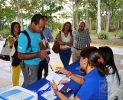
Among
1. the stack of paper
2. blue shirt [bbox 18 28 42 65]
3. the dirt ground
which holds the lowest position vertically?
the dirt ground

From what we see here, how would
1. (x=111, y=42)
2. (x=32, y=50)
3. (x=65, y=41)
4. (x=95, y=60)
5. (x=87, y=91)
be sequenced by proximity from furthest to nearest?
(x=111, y=42) < (x=65, y=41) < (x=32, y=50) < (x=95, y=60) < (x=87, y=91)

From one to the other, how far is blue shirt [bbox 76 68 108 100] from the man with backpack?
0.76 meters

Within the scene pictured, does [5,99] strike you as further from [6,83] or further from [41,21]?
[6,83]

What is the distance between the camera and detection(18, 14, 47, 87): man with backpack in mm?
1706

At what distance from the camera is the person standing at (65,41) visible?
321 centimetres

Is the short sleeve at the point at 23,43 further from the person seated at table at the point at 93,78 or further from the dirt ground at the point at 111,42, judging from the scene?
the dirt ground at the point at 111,42

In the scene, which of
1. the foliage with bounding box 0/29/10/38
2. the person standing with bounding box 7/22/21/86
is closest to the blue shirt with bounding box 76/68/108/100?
the person standing with bounding box 7/22/21/86

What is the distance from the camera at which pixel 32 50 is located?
1.81 m

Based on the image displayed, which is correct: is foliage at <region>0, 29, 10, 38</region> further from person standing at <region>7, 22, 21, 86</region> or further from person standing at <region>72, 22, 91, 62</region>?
person standing at <region>7, 22, 21, 86</region>

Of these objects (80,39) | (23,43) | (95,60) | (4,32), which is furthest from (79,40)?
(4,32)

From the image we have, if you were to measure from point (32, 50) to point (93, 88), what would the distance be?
3.01 feet

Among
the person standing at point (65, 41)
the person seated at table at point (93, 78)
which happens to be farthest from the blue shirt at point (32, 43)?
the person standing at point (65, 41)

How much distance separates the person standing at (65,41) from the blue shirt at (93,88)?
205 cm

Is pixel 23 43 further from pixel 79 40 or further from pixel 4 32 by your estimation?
pixel 4 32
